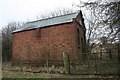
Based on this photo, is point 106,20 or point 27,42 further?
point 27,42

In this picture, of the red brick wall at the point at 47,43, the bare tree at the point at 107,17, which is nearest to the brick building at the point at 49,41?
the red brick wall at the point at 47,43

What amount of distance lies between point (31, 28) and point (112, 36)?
59.8 feet

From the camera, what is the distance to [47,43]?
27.4 metres

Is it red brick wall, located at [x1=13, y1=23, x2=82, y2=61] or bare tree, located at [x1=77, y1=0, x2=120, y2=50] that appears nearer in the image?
bare tree, located at [x1=77, y1=0, x2=120, y2=50]

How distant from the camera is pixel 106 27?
41.8 feet

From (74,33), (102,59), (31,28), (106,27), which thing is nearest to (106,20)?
(106,27)

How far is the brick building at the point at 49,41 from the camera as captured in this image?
84.0ft

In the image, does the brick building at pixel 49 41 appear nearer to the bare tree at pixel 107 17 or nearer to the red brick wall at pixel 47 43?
the red brick wall at pixel 47 43

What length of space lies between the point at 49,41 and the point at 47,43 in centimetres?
41

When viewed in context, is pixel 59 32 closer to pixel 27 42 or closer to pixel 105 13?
pixel 27 42

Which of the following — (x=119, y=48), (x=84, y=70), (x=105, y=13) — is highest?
(x=105, y=13)

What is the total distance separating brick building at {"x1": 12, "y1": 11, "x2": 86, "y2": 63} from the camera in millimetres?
25594

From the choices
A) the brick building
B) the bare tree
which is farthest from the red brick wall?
the bare tree

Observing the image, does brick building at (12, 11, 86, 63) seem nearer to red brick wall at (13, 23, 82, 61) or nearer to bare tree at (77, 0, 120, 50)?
red brick wall at (13, 23, 82, 61)
